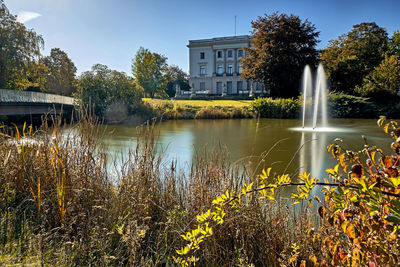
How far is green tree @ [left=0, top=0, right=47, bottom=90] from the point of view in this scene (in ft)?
63.3

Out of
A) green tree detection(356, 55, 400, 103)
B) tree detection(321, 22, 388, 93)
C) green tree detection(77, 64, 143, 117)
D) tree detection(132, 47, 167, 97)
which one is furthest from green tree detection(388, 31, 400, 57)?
green tree detection(77, 64, 143, 117)

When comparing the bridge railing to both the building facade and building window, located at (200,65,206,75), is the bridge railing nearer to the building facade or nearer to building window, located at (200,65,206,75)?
the building facade

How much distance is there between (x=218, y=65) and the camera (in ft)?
172

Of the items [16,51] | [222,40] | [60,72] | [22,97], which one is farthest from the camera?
[222,40]

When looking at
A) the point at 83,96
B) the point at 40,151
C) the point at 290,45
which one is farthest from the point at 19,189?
the point at 290,45

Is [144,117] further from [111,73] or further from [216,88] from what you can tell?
[216,88]

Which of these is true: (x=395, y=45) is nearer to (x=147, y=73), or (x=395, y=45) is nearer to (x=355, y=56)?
(x=355, y=56)

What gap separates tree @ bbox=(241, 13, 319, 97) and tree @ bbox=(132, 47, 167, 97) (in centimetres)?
1152

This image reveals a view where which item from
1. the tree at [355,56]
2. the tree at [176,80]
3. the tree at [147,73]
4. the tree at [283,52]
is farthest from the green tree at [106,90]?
the tree at [176,80]

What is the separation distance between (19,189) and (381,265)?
143 inches

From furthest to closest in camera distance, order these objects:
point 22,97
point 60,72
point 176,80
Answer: point 176,80, point 60,72, point 22,97

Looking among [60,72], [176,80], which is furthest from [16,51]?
[176,80]

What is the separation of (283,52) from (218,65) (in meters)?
24.2

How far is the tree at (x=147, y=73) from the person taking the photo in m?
34.3
